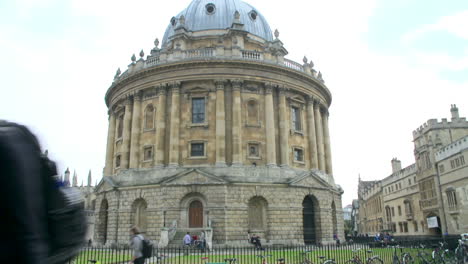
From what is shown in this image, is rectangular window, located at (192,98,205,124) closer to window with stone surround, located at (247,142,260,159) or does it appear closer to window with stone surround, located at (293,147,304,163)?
window with stone surround, located at (247,142,260,159)

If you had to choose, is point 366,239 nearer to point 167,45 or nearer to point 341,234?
point 341,234

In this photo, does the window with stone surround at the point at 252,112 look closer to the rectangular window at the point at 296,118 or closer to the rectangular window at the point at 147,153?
the rectangular window at the point at 296,118

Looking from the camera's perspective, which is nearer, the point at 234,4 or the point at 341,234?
the point at 341,234

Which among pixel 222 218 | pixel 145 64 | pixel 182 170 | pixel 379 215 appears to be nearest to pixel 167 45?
pixel 145 64

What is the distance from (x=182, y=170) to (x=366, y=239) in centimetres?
1838

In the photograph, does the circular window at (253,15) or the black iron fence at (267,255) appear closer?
the black iron fence at (267,255)

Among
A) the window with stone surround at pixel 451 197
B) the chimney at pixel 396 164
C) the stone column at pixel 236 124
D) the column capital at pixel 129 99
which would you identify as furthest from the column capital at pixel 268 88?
the chimney at pixel 396 164

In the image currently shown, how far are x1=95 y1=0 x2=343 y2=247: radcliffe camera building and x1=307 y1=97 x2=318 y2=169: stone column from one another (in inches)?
3.9

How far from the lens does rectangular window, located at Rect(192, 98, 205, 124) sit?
3428cm

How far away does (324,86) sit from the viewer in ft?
131

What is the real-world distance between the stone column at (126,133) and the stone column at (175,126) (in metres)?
5.65

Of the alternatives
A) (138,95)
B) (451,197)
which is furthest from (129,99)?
(451,197)

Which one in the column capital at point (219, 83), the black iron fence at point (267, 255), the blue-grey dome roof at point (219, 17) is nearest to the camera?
the black iron fence at point (267, 255)

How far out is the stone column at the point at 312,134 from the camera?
36.6 m
